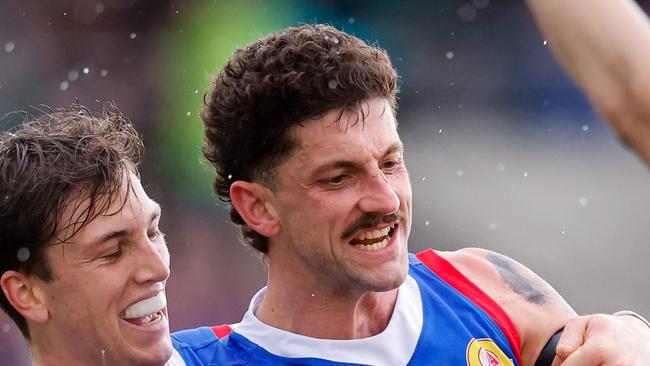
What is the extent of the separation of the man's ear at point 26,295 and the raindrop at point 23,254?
48 millimetres

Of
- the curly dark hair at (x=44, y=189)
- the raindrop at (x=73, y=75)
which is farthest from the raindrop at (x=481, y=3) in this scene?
the curly dark hair at (x=44, y=189)

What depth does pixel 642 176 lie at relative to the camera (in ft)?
26.6

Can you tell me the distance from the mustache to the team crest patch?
1.63 ft

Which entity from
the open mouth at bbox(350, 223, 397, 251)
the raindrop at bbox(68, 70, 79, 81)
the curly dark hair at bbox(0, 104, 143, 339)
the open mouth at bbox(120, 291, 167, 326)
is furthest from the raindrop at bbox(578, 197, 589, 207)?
the open mouth at bbox(120, 291, 167, 326)

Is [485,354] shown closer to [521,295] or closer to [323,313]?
[521,295]

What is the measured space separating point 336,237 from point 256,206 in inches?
15.0

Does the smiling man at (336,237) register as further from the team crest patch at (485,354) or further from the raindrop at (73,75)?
the raindrop at (73,75)

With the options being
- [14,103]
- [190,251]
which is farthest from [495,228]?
[14,103]

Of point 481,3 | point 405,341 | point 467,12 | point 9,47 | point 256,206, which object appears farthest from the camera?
point 481,3

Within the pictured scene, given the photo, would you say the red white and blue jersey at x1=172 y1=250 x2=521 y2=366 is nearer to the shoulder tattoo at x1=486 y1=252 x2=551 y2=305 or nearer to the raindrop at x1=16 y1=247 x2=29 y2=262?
the shoulder tattoo at x1=486 y1=252 x2=551 y2=305

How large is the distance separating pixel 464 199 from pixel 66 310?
515 centimetres

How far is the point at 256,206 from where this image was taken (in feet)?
10.7

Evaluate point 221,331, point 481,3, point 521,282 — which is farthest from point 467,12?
point 221,331

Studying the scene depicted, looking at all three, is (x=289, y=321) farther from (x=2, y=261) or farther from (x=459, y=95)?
(x=459, y=95)
